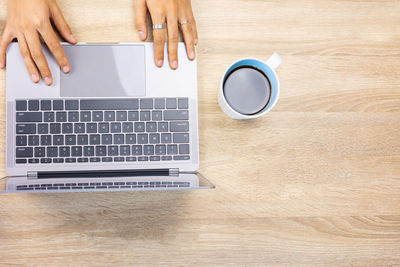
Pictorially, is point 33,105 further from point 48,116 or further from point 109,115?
point 109,115

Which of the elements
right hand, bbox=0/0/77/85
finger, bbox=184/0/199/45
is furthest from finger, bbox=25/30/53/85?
finger, bbox=184/0/199/45

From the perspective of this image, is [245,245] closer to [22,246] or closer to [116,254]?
[116,254]

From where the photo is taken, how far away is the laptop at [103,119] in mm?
648

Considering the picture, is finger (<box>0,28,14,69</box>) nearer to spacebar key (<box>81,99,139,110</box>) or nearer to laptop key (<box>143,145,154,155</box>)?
spacebar key (<box>81,99,139,110</box>)

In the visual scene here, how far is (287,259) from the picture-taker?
2.38ft

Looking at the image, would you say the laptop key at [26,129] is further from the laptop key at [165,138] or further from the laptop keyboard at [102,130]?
the laptop key at [165,138]

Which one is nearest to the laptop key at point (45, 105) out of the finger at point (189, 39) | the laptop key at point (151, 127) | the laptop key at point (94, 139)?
the laptop key at point (94, 139)

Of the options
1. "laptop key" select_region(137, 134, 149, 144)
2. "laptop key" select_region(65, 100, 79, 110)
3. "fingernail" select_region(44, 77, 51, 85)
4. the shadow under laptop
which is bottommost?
the shadow under laptop

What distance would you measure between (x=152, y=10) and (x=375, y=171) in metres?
0.64

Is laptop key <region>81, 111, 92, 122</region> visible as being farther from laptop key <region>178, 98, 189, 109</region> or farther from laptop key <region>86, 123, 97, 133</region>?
laptop key <region>178, 98, 189, 109</region>

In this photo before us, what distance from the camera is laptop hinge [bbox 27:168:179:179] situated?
647 mm

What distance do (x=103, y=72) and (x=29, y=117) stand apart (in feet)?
0.58

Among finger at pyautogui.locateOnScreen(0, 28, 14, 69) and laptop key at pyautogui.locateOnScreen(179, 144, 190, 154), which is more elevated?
finger at pyautogui.locateOnScreen(0, 28, 14, 69)

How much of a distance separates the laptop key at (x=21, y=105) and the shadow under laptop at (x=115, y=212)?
193 mm
